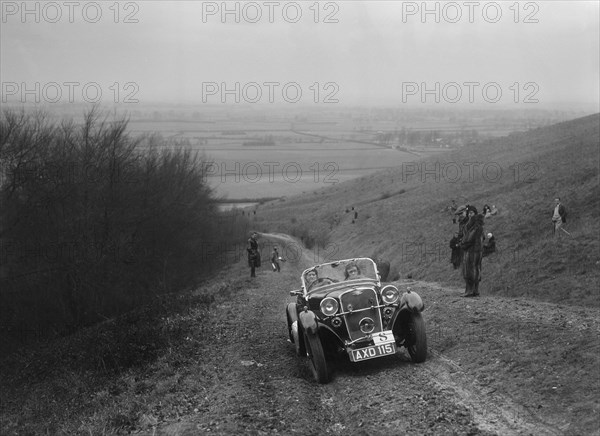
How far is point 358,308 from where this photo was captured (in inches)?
454

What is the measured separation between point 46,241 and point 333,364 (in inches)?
1006

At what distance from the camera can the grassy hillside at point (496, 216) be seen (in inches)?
816

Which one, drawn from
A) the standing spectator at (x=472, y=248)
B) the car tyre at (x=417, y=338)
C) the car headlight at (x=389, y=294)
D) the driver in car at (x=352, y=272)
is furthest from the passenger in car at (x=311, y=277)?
the standing spectator at (x=472, y=248)

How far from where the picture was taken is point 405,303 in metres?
11.6

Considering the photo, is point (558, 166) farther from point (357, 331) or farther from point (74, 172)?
point (357, 331)

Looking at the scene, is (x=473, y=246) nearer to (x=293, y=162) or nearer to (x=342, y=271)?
(x=342, y=271)

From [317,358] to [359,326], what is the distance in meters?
1.06

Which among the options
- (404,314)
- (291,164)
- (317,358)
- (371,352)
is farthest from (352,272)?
(291,164)

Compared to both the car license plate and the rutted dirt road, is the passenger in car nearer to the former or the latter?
the rutted dirt road

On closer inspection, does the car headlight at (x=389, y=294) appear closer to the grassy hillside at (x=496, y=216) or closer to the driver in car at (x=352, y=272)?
the driver in car at (x=352, y=272)

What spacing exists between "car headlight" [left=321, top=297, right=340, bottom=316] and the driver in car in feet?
5.36

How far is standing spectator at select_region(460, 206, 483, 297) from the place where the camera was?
53.2ft

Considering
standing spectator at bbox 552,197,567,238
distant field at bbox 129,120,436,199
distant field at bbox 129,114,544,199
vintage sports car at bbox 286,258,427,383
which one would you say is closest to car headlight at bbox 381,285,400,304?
vintage sports car at bbox 286,258,427,383

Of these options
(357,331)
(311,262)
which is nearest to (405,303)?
(357,331)
